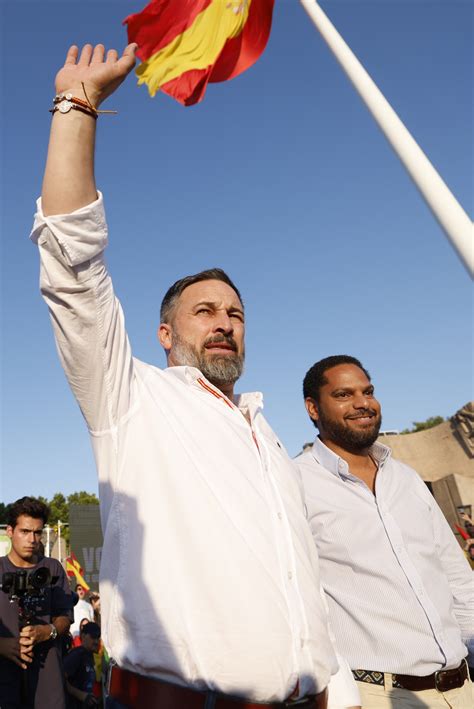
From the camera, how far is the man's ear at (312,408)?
13.7 feet

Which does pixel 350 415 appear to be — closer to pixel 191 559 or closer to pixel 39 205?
pixel 191 559

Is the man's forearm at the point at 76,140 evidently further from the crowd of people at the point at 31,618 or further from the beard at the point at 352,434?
the crowd of people at the point at 31,618

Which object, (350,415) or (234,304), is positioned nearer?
(234,304)

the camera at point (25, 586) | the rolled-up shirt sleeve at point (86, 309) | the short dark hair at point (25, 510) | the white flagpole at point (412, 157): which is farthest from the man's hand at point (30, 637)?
the white flagpole at point (412, 157)

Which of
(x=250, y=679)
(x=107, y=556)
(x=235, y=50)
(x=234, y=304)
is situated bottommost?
(x=250, y=679)

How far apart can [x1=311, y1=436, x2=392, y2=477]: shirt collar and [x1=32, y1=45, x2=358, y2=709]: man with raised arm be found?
1.57 meters

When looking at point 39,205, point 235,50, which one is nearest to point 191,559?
point 39,205

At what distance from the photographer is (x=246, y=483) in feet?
6.29

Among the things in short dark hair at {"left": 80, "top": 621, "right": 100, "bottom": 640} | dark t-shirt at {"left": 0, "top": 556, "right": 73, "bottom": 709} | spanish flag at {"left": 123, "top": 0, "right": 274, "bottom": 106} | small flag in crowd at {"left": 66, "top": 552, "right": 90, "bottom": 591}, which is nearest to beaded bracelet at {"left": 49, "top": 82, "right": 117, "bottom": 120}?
spanish flag at {"left": 123, "top": 0, "right": 274, "bottom": 106}

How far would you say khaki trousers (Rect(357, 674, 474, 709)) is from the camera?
9.48 feet

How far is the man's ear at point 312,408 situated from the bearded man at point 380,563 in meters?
0.02

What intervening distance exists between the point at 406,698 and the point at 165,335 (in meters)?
2.08

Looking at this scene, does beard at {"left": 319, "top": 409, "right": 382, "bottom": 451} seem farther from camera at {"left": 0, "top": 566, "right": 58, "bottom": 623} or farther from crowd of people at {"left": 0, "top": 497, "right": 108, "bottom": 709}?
camera at {"left": 0, "top": 566, "right": 58, "bottom": 623}

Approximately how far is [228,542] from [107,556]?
1.33 feet
